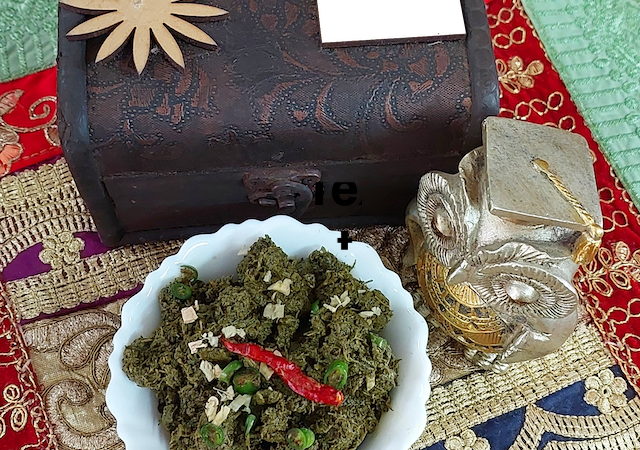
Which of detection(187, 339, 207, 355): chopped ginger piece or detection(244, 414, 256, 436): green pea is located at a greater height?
detection(187, 339, 207, 355): chopped ginger piece

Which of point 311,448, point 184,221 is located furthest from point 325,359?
point 184,221

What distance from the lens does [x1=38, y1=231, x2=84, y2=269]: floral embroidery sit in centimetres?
107

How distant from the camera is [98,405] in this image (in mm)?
969

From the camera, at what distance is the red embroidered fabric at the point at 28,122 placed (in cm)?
113

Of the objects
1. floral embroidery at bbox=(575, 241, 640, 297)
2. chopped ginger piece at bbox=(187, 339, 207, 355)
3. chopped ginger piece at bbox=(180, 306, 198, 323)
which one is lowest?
floral embroidery at bbox=(575, 241, 640, 297)

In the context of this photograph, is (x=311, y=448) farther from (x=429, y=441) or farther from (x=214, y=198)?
(x=214, y=198)

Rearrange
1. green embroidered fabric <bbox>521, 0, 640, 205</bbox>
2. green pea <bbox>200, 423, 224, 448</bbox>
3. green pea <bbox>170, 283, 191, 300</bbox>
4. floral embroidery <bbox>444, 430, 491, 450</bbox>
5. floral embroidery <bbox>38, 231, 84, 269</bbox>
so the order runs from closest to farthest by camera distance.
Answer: green pea <bbox>200, 423, 224, 448</bbox> → green pea <bbox>170, 283, 191, 300</bbox> → floral embroidery <bbox>444, 430, 491, 450</bbox> → floral embroidery <bbox>38, 231, 84, 269</bbox> → green embroidered fabric <bbox>521, 0, 640, 205</bbox>

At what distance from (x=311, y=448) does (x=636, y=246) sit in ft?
2.25

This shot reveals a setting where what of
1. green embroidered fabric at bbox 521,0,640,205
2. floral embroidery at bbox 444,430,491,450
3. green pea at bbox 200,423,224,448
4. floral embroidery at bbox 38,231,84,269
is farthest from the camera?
green embroidered fabric at bbox 521,0,640,205

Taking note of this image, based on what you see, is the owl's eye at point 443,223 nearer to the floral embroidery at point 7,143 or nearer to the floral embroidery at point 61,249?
the floral embroidery at point 61,249

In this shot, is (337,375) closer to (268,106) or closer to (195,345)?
(195,345)

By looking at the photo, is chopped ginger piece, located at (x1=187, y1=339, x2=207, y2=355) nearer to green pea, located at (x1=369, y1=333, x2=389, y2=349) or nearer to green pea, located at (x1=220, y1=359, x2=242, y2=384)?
green pea, located at (x1=220, y1=359, x2=242, y2=384)

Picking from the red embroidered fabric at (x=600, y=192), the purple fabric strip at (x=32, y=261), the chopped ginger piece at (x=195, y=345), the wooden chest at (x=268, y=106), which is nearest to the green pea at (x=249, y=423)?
the chopped ginger piece at (x=195, y=345)

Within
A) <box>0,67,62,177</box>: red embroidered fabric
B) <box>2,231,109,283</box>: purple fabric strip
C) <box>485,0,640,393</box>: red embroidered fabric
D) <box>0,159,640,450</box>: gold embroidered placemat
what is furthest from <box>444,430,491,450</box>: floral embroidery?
<box>0,67,62,177</box>: red embroidered fabric
